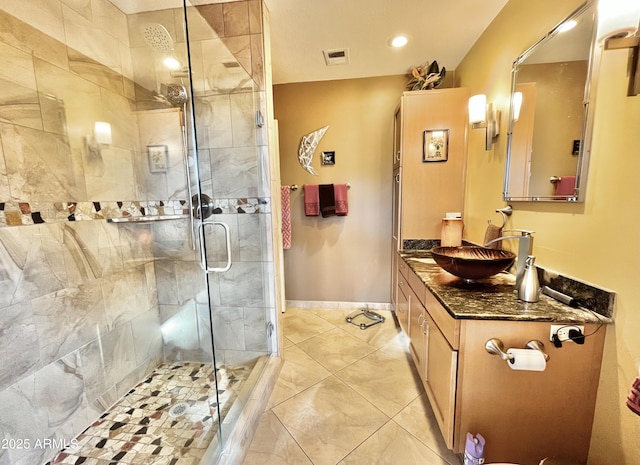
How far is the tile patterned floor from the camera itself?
1.33 metres

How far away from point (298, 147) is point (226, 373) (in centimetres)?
229

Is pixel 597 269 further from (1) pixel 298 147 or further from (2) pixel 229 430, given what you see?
(1) pixel 298 147

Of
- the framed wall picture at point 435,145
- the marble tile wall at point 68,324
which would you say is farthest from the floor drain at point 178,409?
the framed wall picture at point 435,145

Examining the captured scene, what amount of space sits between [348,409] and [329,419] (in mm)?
146

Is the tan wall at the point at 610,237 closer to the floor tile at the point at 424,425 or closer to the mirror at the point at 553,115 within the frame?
the mirror at the point at 553,115

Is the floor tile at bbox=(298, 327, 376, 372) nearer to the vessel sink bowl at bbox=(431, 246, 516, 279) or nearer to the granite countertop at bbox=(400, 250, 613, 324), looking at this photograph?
the granite countertop at bbox=(400, 250, 613, 324)

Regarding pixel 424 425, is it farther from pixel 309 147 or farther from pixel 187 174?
pixel 309 147

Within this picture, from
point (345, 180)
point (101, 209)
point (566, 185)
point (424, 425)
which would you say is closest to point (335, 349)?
point (424, 425)

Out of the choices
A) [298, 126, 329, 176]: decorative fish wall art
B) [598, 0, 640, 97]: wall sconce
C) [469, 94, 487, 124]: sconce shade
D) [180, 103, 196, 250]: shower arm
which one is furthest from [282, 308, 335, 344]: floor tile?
[598, 0, 640, 97]: wall sconce

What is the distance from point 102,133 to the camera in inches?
64.6

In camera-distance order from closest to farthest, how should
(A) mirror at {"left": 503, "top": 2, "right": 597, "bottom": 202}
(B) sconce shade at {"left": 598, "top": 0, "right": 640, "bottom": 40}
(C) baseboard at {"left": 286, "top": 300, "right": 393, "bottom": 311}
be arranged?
(B) sconce shade at {"left": 598, "top": 0, "right": 640, "bottom": 40}, (A) mirror at {"left": 503, "top": 2, "right": 597, "bottom": 202}, (C) baseboard at {"left": 286, "top": 300, "right": 393, "bottom": 311}

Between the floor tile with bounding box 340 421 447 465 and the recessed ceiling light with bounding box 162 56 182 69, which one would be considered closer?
the floor tile with bounding box 340 421 447 465

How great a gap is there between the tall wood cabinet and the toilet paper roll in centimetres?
149

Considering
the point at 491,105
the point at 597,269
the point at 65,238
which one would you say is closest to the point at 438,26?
the point at 491,105
